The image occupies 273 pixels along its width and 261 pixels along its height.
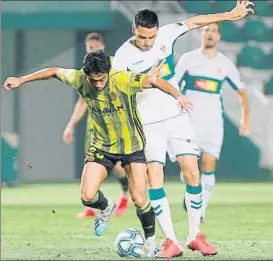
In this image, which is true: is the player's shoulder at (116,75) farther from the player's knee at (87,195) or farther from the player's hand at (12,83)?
the player's knee at (87,195)

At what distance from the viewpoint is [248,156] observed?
21500mm

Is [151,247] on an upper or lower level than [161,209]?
lower

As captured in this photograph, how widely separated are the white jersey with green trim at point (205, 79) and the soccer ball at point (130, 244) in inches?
111

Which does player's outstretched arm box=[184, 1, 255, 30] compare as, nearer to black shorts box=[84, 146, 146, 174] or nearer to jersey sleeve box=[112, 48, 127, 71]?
jersey sleeve box=[112, 48, 127, 71]

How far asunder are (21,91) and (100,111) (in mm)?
13998

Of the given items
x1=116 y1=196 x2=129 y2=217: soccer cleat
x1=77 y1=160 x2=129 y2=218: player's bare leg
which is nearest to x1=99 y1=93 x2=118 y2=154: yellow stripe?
x1=77 y1=160 x2=129 y2=218: player's bare leg

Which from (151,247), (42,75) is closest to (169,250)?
(151,247)

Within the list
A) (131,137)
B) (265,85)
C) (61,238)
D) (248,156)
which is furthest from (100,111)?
(265,85)

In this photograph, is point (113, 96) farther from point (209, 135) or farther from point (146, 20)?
point (209, 135)

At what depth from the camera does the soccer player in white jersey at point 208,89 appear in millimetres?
11555

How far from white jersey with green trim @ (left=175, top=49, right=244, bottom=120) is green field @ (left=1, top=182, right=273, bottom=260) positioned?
113 cm

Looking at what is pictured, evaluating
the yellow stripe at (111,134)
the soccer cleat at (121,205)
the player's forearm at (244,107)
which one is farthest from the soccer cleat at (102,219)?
the soccer cleat at (121,205)

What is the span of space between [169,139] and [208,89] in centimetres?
280

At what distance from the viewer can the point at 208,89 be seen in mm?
11828
